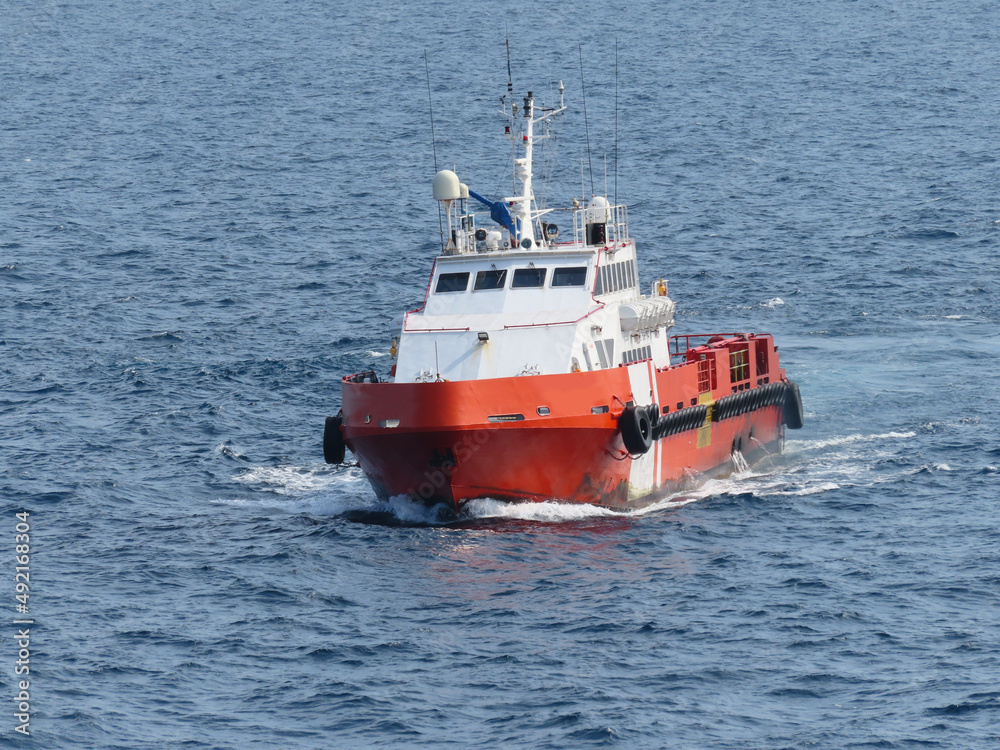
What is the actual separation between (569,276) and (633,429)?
4.29 meters

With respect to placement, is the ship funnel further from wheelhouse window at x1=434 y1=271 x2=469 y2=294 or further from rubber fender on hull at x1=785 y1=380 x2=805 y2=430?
rubber fender on hull at x1=785 y1=380 x2=805 y2=430

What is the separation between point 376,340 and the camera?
50.2 m

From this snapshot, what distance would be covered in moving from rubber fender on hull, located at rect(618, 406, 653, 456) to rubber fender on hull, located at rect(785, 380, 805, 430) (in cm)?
1026

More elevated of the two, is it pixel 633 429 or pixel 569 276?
pixel 569 276

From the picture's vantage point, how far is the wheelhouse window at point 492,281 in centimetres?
3500

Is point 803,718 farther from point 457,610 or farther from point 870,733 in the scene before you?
point 457,610

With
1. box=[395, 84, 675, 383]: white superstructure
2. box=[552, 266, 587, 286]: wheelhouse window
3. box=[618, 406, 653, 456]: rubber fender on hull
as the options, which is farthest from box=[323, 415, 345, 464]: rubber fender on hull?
box=[618, 406, 653, 456]: rubber fender on hull

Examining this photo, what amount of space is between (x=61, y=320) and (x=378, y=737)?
109 ft

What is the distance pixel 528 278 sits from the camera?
115 feet

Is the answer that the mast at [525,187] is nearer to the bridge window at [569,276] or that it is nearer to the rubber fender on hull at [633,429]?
the bridge window at [569,276]

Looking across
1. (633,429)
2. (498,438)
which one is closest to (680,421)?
(633,429)

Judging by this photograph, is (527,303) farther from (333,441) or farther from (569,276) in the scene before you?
(333,441)

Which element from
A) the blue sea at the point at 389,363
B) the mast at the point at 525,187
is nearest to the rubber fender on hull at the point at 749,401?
the blue sea at the point at 389,363

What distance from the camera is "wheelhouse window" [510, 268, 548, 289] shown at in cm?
3500
